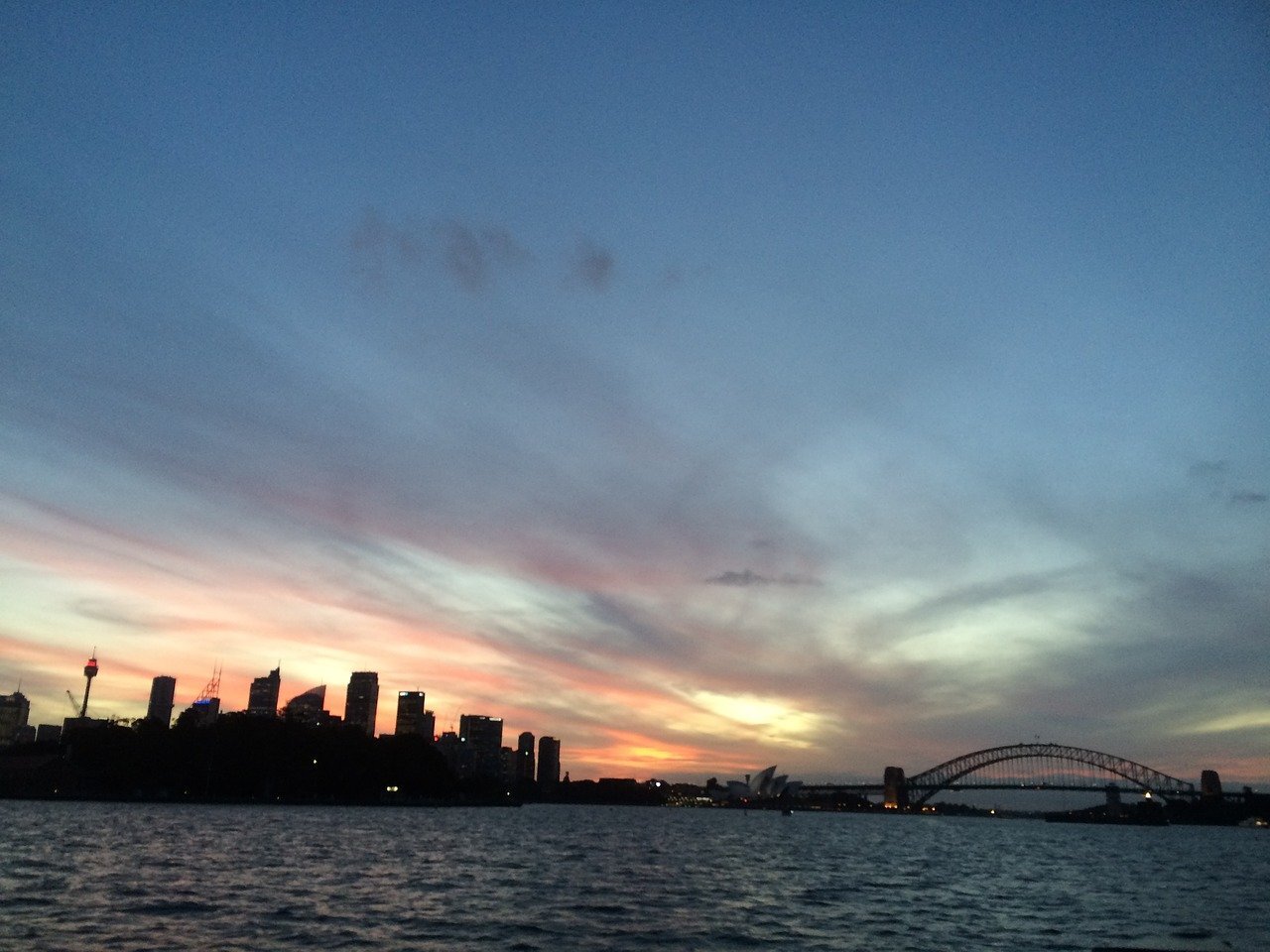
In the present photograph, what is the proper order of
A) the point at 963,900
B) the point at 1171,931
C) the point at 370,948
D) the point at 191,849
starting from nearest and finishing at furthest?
the point at 370,948 < the point at 1171,931 < the point at 963,900 < the point at 191,849

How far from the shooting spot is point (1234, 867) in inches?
4592

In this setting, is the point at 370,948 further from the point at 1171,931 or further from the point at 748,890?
the point at 1171,931

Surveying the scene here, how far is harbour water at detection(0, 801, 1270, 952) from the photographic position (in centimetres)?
3925

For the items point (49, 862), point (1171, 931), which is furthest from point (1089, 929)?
point (49, 862)

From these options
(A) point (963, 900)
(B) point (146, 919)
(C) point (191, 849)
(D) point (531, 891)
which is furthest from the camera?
(C) point (191, 849)

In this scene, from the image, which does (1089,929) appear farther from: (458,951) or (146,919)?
(146,919)

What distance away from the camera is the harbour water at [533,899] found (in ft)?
129

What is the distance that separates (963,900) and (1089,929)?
48.6 ft

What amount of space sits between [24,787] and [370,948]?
198 metres

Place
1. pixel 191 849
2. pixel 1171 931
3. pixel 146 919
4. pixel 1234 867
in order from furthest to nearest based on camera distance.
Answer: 1. pixel 1234 867
2. pixel 191 849
3. pixel 1171 931
4. pixel 146 919

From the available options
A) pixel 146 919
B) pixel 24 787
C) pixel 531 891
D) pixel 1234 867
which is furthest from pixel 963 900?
pixel 24 787

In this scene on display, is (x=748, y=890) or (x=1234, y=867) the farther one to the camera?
(x=1234, y=867)

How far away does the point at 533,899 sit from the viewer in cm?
5331

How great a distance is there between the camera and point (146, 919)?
39062 millimetres
